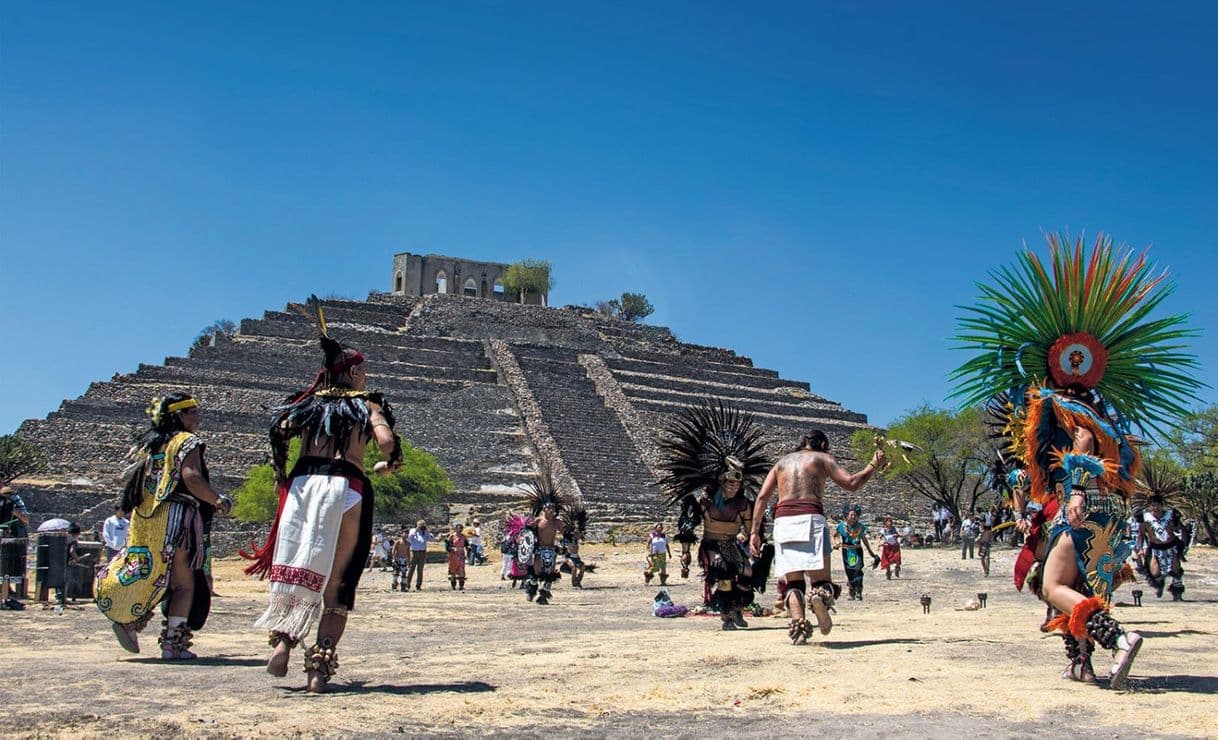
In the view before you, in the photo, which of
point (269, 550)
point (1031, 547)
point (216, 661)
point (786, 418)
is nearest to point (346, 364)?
point (269, 550)

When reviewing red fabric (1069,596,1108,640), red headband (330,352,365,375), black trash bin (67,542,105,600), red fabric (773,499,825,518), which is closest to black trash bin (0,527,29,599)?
black trash bin (67,542,105,600)

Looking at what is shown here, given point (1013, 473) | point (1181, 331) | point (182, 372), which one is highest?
point (182, 372)

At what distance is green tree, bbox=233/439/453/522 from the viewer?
116 feet

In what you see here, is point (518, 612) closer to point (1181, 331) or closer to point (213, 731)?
point (1181, 331)

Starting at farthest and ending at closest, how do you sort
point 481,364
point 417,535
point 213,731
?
point 481,364 → point 417,535 → point 213,731

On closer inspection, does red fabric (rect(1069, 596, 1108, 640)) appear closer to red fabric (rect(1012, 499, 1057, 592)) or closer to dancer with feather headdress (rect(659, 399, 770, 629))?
red fabric (rect(1012, 499, 1057, 592))

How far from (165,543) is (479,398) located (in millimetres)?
45536

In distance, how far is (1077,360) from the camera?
9.34 meters

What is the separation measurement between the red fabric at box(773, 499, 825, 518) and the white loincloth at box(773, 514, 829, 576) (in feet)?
0.12

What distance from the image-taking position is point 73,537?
1658cm

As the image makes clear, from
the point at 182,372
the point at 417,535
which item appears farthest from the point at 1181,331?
the point at 182,372

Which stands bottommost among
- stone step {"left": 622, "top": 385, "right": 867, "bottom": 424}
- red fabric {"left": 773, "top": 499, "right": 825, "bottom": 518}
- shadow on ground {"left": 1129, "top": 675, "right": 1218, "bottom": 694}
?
shadow on ground {"left": 1129, "top": 675, "right": 1218, "bottom": 694}

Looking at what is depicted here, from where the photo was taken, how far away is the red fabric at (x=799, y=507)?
395 inches

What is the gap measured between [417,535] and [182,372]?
31.5 m
